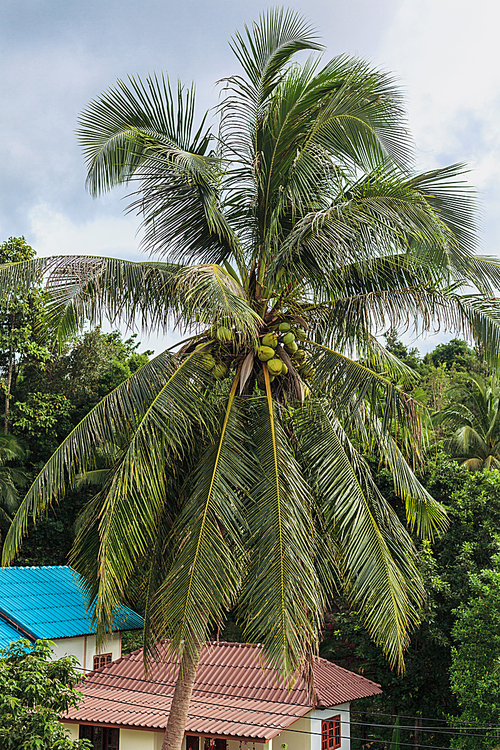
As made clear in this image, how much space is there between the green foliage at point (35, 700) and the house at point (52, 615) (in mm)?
6227

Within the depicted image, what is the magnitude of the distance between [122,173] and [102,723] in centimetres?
1065

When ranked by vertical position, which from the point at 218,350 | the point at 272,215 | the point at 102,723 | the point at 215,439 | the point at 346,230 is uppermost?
the point at 272,215

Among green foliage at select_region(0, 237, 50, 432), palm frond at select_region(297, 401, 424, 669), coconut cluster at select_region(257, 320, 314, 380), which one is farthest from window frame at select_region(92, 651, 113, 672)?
coconut cluster at select_region(257, 320, 314, 380)

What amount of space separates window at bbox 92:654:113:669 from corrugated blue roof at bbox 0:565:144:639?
1.10 m

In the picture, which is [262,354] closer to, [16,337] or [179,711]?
[179,711]

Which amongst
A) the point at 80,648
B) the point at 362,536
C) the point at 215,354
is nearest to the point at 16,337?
the point at 80,648

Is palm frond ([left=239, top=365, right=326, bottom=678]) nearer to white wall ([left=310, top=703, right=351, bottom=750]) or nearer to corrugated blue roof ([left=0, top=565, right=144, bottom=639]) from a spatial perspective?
corrugated blue roof ([left=0, top=565, right=144, bottom=639])

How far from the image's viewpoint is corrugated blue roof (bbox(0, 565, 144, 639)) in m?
14.3

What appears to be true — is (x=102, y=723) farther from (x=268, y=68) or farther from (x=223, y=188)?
(x=268, y=68)

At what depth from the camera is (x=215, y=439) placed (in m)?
7.93

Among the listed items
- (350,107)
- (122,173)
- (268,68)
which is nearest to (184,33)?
(268,68)

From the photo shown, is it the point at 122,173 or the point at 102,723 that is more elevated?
the point at 122,173

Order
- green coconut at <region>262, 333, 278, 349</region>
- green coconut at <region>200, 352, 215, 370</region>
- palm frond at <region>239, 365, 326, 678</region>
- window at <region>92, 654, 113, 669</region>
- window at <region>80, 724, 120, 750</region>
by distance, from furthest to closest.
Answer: window at <region>92, 654, 113, 669</region>
window at <region>80, 724, 120, 750</region>
green coconut at <region>200, 352, 215, 370</region>
green coconut at <region>262, 333, 278, 349</region>
palm frond at <region>239, 365, 326, 678</region>

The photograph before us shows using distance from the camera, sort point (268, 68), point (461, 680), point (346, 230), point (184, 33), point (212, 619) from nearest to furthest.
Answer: point (212, 619)
point (346, 230)
point (268, 68)
point (184, 33)
point (461, 680)
